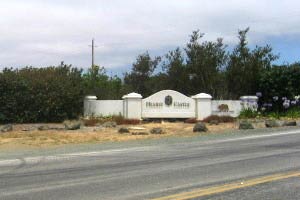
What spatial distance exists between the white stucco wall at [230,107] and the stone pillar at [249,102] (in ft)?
1.14

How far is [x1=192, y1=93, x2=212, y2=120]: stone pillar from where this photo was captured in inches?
1337

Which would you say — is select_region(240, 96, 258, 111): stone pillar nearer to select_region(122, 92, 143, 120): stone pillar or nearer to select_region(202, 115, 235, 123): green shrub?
select_region(202, 115, 235, 123): green shrub

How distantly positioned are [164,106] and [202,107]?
2.21 meters

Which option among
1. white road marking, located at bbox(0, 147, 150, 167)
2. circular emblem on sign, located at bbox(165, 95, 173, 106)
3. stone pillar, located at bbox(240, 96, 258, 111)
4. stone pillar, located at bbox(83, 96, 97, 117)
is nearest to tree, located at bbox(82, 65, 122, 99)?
stone pillar, located at bbox(83, 96, 97, 117)

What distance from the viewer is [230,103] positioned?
35219 mm

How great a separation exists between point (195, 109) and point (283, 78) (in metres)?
6.63

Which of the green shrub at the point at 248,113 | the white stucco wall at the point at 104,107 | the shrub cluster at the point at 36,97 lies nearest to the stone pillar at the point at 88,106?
the white stucco wall at the point at 104,107

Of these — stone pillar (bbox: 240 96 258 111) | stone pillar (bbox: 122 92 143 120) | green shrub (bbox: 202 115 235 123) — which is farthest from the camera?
stone pillar (bbox: 240 96 258 111)

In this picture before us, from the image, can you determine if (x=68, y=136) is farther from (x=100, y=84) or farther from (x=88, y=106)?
(x=100, y=84)

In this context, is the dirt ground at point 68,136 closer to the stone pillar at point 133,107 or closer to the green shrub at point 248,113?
the stone pillar at point 133,107

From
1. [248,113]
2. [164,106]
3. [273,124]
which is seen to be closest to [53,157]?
[273,124]

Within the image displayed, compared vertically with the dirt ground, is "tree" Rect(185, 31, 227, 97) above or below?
above

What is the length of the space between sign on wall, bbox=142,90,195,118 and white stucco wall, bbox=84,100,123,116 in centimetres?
151

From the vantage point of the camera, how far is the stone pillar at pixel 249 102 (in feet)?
117
